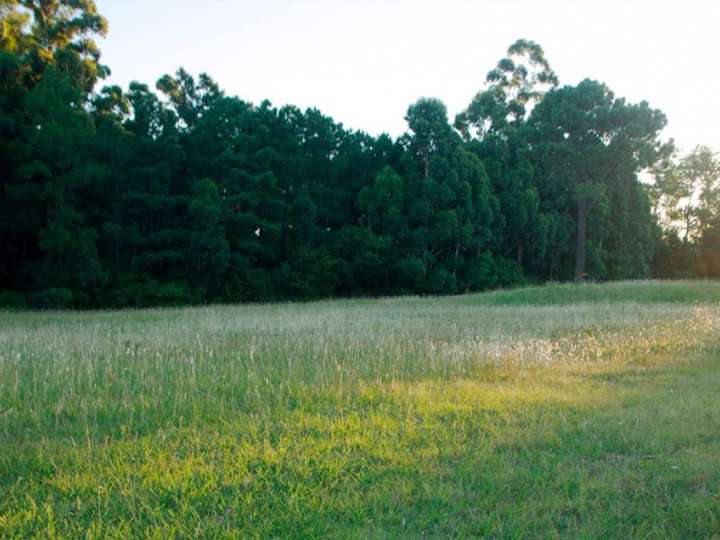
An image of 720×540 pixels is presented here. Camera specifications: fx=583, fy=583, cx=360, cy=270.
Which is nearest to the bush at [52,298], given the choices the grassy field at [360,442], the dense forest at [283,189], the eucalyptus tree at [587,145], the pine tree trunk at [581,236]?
the dense forest at [283,189]

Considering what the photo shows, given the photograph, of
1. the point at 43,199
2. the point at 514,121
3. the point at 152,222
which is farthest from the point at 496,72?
the point at 43,199

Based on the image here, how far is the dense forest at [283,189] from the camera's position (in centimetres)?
2502

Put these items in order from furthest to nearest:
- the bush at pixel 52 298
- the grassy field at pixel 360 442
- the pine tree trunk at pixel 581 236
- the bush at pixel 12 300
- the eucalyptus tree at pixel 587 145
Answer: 1. the pine tree trunk at pixel 581 236
2. the eucalyptus tree at pixel 587 145
3. the bush at pixel 12 300
4. the bush at pixel 52 298
5. the grassy field at pixel 360 442

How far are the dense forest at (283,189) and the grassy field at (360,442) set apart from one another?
17959 mm

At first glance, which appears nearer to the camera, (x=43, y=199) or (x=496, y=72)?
(x=43, y=199)

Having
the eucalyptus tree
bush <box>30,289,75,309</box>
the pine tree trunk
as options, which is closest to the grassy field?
bush <box>30,289,75,309</box>

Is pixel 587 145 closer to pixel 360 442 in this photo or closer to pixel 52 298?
pixel 52 298

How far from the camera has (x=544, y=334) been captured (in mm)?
12023

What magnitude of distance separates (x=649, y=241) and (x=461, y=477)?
157ft

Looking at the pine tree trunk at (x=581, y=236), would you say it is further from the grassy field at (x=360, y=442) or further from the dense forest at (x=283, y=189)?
the grassy field at (x=360, y=442)

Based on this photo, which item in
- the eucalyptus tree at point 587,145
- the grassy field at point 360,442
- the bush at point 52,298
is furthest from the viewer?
the eucalyptus tree at point 587,145

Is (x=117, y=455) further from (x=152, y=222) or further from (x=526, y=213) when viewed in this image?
(x=526, y=213)

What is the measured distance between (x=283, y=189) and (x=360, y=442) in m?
29.3

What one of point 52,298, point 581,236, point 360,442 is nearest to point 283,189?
point 52,298
